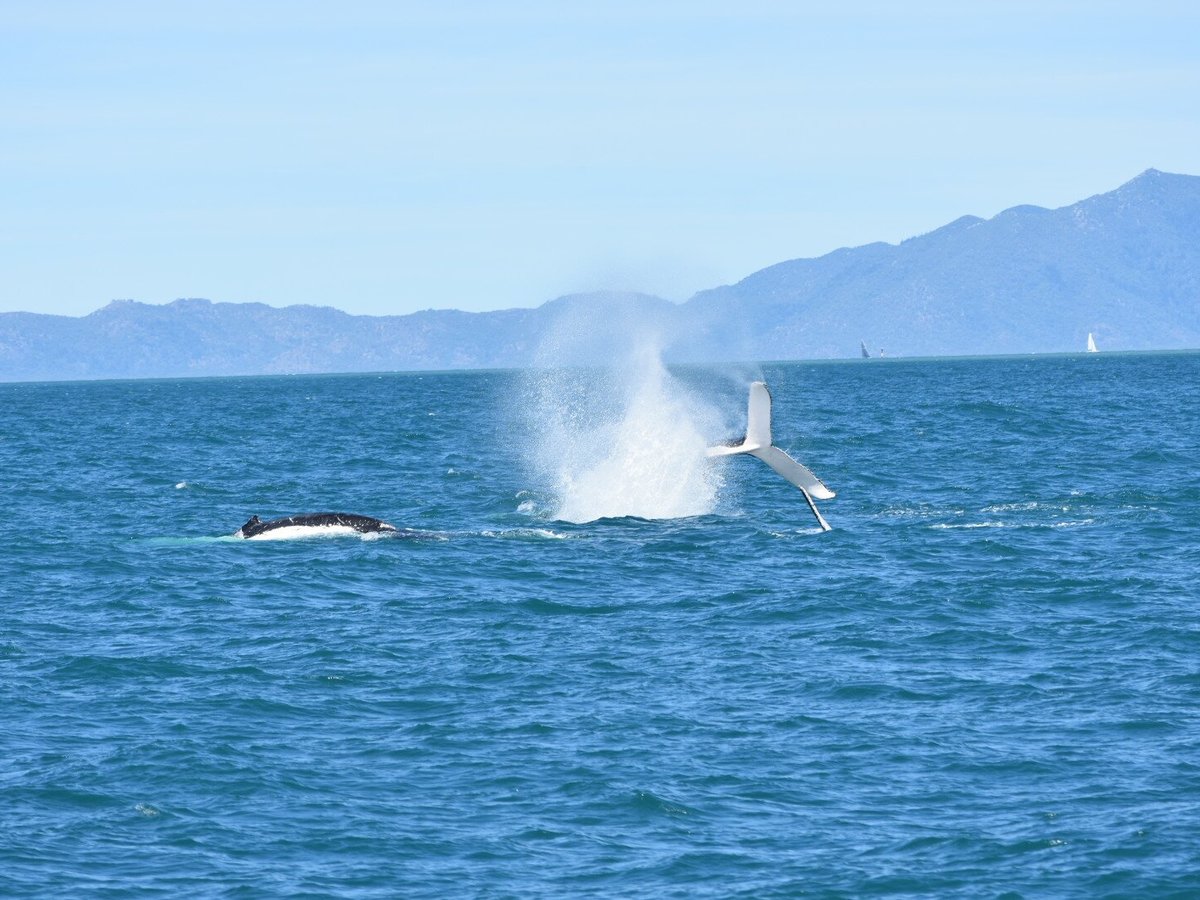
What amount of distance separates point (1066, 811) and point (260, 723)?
40.2 feet

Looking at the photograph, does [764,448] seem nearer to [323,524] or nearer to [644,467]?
[323,524]

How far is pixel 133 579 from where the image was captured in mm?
41000

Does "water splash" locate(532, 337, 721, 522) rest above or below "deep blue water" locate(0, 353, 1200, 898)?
above

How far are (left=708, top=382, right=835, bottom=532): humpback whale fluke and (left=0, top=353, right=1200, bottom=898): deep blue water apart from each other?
5.41 feet

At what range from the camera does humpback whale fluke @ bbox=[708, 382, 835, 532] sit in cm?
4381

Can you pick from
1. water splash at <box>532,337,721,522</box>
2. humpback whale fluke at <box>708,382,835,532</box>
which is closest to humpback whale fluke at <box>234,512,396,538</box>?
water splash at <box>532,337,721,522</box>

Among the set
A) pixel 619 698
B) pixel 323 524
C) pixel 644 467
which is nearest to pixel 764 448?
pixel 323 524

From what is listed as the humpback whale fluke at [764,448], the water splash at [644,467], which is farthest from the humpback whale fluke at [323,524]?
the humpback whale fluke at [764,448]

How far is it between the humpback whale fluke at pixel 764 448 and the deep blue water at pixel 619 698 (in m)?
1.65

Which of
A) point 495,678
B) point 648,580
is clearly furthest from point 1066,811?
point 648,580

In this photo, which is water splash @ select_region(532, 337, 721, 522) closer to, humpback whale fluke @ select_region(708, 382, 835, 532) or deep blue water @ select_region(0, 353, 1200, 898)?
deep blue water @ select_region(0, 353, 1200, 898)

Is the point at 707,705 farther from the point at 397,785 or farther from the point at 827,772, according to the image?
the point at 397,785

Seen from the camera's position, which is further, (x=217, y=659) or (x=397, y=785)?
(x=217, y=659)

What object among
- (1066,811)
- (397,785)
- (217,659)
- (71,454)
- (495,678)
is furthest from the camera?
(71,454)
